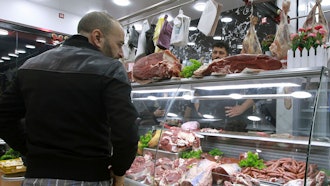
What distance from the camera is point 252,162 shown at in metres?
2.48

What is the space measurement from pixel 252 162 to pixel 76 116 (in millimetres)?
1693

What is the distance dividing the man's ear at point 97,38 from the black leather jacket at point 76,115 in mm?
176

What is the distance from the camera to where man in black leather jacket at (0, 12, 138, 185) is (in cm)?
149

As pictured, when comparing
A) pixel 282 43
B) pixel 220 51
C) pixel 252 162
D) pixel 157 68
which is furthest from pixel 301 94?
pixel 220 51

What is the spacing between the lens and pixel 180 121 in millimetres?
3158

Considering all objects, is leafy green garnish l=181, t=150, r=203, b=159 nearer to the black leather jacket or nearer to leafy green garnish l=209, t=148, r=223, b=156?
leafy green garnish l=209, t=148, r=223, b=156

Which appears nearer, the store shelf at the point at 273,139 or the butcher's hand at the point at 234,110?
the store shelf at the point at 273,139

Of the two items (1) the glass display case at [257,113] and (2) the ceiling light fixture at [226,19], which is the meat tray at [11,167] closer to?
(1) the glass display case at [257,113]

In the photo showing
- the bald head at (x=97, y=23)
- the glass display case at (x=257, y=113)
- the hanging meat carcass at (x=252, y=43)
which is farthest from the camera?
the hanging meat carcass at (x=252, y=43)

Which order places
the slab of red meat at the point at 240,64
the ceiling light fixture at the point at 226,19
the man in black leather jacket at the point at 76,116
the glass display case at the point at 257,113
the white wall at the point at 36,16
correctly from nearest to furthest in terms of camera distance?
1. the man in black leather jacket at the point at 76,116
2. the glass display case at the point at 257,113
3. the slab of red meat at the point at 240,64
4. the white wall at the point at 36,16
5. the ceiling light fixture at the point at 226,19

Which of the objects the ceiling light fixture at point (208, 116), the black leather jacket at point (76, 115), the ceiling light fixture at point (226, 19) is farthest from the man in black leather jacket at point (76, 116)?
the ceiling light fixture at point (226, 19)

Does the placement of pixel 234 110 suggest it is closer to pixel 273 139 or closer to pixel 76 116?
pixel 273 139

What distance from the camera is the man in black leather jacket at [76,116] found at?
1.49m

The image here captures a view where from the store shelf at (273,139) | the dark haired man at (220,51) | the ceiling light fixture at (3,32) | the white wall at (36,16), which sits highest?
the white wall at (36,16)
